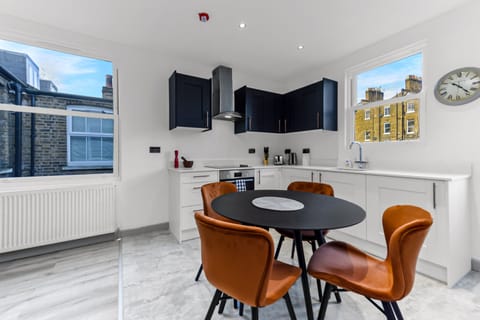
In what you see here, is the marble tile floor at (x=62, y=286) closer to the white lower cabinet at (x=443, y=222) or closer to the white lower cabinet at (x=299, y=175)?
the white lower cabinet at (x=299, y=175)

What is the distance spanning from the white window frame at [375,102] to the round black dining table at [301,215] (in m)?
1.91

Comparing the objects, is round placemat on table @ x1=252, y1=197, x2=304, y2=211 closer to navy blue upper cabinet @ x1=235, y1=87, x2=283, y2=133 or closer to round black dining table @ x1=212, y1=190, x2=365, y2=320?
round black dining table @ x1=212, y1=190, x2=365, y2=320

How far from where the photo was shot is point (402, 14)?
2.37 meters

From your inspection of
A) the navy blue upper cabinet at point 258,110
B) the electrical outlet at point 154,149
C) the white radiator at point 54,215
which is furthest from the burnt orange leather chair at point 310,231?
the white radiator at point 54,215

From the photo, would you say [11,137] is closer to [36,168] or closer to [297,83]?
[36,168]

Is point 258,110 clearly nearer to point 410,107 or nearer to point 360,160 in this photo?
point 360,160

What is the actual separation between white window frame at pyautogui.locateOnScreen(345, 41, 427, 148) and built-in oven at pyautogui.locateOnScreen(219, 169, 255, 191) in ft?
5.33

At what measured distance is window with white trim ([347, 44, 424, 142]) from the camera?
Answer: 269cm

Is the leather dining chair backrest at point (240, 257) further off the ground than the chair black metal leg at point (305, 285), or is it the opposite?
the leather dining chair backrest at point (240, 257)

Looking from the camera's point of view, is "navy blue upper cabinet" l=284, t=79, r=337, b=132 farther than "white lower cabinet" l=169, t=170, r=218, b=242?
Yes

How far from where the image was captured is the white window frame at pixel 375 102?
257 centimetres

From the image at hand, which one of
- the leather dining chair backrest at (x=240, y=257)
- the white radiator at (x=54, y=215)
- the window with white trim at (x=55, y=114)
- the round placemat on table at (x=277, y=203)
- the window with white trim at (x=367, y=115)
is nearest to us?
the leather dining chair backrest at (x=240, y=257)

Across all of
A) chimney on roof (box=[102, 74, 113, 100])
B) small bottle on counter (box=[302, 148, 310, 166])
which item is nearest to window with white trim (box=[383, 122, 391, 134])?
small bottle on counter (box=[302, 148, 310, 166])

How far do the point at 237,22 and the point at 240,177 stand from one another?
2084 mm
